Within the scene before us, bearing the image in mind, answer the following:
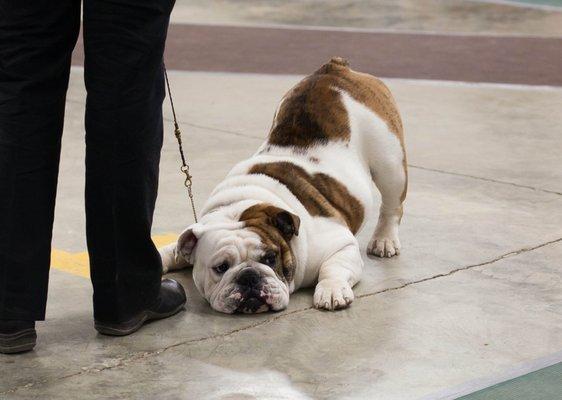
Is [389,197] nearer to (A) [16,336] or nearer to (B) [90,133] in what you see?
(B) [90,133]

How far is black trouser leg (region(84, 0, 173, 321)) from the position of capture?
13.1ft

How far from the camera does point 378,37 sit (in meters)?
12.0

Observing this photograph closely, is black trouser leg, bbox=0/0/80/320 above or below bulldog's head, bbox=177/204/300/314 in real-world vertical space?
above

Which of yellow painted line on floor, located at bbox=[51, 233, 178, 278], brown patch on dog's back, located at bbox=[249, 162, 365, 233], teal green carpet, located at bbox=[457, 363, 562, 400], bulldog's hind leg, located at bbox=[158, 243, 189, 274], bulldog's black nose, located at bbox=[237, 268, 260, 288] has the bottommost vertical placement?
yellow painted line on floor, located at bbox=[51, 233, 178, 278]

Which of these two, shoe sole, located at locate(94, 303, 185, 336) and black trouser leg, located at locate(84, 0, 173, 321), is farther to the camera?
shoe sole, located at locate(94, 303, 185, 336)

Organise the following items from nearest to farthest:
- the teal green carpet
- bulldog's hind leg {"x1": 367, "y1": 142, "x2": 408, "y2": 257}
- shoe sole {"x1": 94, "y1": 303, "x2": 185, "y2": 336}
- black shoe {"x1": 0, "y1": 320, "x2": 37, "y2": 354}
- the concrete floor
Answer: the teal green carpet → the concrete floor → black shoe {"x1": 0, "y1": 320, "x2": 37, "y2": 354} → shoe sole {"x1": 94, "y1": 303, "x2": 185, "y2": 336} → bulldog's hind leg {"x1": 367, "y1": 142, "x2": 408, "y2": 257}

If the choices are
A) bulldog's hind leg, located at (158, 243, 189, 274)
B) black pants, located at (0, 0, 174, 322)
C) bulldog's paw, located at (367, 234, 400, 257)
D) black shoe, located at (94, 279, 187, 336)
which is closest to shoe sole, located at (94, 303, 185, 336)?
black shoe, located at (94, 279, 187, 336)

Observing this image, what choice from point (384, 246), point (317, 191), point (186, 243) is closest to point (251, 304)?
point (186, 243)

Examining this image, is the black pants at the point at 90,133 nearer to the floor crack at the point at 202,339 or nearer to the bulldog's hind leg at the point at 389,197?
the floor crack at the point at 202,339

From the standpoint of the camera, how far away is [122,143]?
4.13m

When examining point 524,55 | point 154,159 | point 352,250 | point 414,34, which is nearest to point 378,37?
point 414,34

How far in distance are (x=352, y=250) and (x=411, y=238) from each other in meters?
0.78

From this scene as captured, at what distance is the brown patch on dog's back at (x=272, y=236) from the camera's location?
4.68 metres

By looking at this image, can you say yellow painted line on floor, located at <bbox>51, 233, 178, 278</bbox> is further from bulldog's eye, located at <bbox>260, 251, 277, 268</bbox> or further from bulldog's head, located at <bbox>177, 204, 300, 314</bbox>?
bulldog's eye, located at <bbox>260, 251, 277, 268</bbox>
